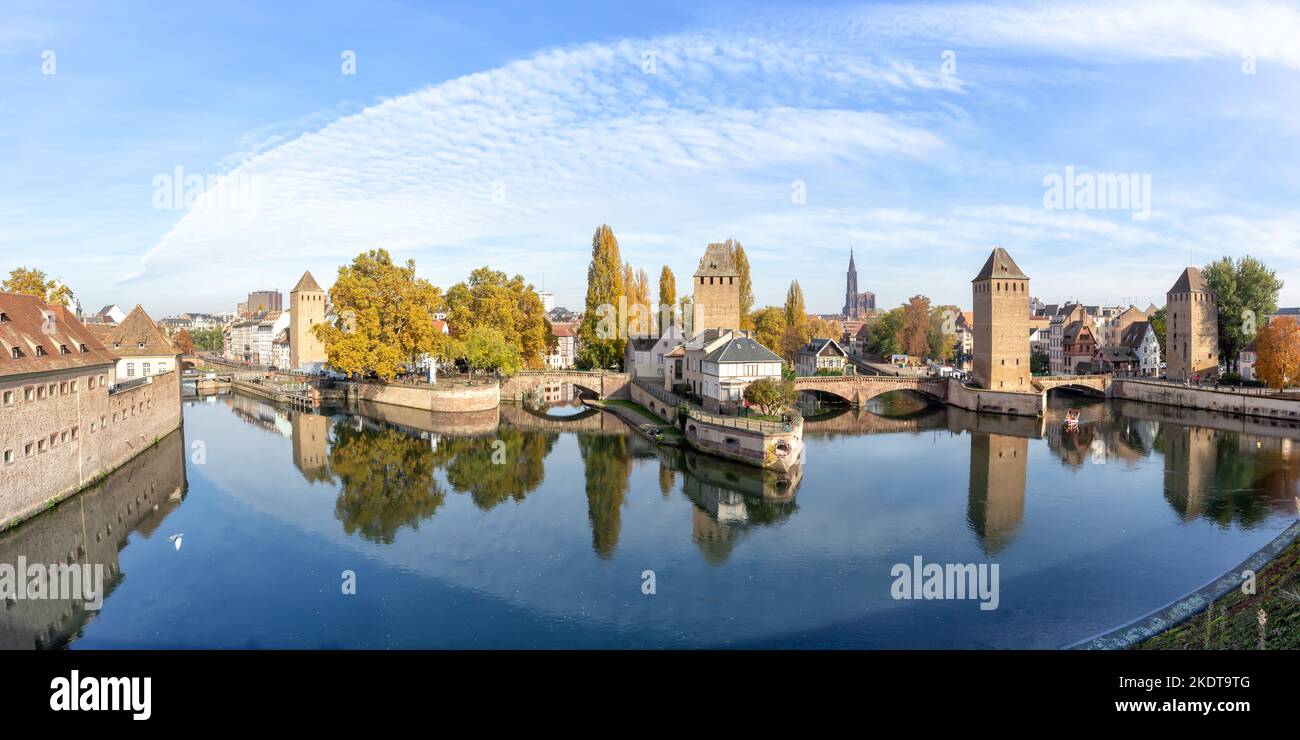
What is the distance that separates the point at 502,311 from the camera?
2484 inches

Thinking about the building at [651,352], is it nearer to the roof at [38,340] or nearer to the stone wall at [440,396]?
the stone wall at [440,396]

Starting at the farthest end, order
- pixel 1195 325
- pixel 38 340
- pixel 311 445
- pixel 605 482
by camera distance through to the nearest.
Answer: pixel 1195 325, pixel 311 445, pixel 605 482, pixel 38 340

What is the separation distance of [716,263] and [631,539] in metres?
35.7

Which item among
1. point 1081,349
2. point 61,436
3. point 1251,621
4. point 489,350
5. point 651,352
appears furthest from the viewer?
point 1081,349

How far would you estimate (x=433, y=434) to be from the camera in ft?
153

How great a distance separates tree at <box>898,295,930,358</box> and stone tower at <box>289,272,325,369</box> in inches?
2669

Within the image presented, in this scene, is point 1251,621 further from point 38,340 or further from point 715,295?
point 715,295

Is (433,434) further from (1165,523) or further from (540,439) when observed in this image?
(1165,523)

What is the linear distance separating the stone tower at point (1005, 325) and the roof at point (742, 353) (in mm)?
25089

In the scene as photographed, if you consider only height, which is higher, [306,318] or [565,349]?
[306,318]

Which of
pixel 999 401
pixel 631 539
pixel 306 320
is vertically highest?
pixel 306 320

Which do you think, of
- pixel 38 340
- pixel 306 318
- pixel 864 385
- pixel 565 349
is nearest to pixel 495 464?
pixel 38 340

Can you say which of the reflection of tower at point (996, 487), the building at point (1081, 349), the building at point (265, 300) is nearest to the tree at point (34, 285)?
the reflection of tower at point (996, 487)
